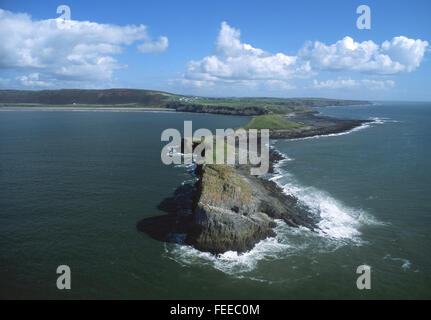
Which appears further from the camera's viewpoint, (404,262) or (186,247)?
(186,247)

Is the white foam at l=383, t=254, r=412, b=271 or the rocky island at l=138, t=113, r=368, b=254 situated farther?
the rocky island at l=138, t=113, r=368, b=254

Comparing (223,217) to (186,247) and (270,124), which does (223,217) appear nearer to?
(186,247)

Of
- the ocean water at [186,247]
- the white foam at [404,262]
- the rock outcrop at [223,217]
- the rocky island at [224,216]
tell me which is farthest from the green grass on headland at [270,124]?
the white foam at [404,262]

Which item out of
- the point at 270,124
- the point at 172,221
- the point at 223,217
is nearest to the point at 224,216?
the point at 223,217

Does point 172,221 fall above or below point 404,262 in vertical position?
above
